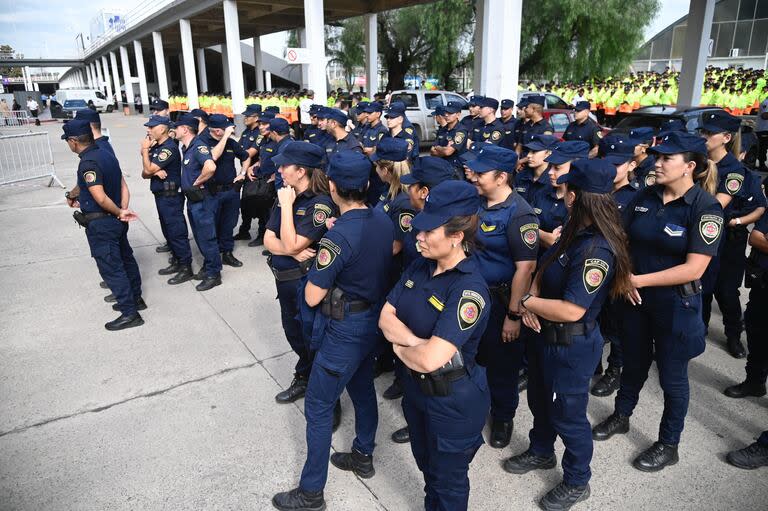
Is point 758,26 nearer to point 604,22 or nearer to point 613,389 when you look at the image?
point 604,22

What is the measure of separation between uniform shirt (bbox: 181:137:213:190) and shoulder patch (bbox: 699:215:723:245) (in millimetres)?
4602

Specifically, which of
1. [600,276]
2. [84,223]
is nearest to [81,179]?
[84,223]

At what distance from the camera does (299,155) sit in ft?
9.47

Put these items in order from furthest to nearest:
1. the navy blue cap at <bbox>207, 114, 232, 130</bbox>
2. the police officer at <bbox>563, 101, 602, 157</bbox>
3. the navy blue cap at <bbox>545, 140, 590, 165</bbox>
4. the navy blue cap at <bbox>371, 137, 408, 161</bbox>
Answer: the police officer at <bbox>563, 101, 602, 157</bbox> → the navy blue cap at <bbox>207, 114, 232, 130</bbox> → the navy blue cap at <bbox>371, 137, 408, 161</bbox> → the navy blue cap at <bbox>545, 140, 590, 165</bbox>

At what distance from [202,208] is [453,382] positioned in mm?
4517

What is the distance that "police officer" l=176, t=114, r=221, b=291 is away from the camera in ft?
18.0

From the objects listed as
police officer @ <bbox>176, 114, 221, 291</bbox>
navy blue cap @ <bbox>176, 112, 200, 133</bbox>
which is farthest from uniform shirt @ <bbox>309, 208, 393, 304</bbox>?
navy blue cap @ <bbox>176, 112, 200, 133</bbox>

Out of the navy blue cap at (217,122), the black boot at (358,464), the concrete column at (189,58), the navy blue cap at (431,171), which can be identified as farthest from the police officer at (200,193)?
the concrete column at (189,58)

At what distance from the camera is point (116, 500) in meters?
2.79

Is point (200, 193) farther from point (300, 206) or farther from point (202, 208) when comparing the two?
point (300, 206)

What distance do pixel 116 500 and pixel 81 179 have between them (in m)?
2.88

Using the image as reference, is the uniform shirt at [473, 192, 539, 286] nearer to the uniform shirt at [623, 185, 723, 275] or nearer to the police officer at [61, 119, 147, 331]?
the uniform shirt at [623, 185, 723, 275]

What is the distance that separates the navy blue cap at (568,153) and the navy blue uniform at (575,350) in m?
1.11

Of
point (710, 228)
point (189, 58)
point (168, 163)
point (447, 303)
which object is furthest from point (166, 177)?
point (189, 58)
